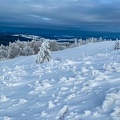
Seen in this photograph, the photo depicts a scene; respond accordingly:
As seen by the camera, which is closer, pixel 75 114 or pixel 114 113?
pixel 114 113

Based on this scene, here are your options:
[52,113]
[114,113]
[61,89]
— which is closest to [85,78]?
[61,89]

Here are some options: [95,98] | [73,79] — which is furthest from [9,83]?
[95,98]

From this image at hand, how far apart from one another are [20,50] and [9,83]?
7316cm

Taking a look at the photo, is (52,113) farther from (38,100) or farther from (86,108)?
(38,100)

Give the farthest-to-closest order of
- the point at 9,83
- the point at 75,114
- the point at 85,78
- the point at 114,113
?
1. the point at 9,83
2. the point at 85,78
3. the point at 75,114
4. the point at 114,113

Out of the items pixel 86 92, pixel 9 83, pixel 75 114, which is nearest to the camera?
pixel 75 114

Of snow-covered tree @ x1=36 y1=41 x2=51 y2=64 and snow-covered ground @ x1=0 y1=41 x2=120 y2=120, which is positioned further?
snow-covered tree @ x1=36 y1=41 x2=51 y2=64

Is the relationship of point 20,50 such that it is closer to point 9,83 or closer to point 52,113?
point 9,83

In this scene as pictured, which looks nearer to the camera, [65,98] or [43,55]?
[65,98]

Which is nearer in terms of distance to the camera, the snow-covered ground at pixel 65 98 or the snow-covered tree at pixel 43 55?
the snow-covered ground at pixel 65 98

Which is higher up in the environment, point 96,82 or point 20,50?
point 96,82

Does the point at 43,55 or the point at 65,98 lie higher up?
the point at 65,98

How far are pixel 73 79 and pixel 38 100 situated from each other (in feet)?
7.94

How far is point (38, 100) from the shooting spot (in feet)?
34.5
